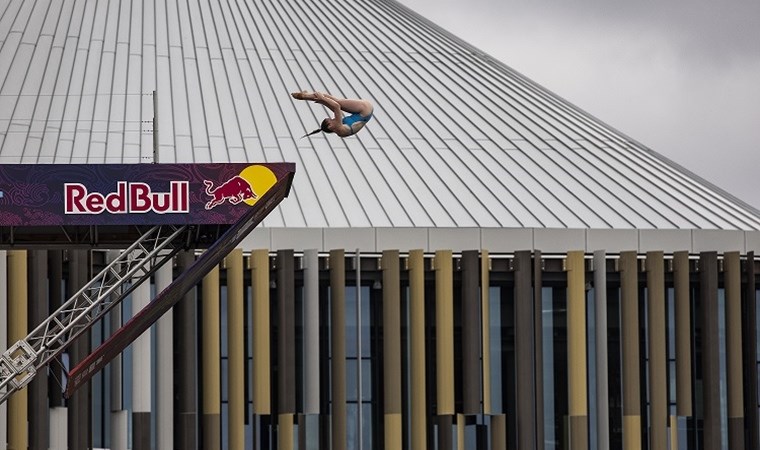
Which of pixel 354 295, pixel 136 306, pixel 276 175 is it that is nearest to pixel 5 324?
pixel 136 306

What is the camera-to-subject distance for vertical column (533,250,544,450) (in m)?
35.5

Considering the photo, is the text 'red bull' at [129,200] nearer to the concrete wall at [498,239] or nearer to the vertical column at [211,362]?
the vertical column at [211,362]

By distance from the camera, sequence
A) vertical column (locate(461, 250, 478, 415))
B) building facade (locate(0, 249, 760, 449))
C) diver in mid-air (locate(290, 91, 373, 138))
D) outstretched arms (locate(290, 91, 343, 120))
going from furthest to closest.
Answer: vertical column (locate(461, 250, 478, 415)) → building facade (locate(0, 249, 760, 449)) → diver in mid-air (locate(290, 91, 373, 138)) → outstretched arms (locate(290, 91, 343, 120))

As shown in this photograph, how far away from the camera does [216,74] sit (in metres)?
44.7

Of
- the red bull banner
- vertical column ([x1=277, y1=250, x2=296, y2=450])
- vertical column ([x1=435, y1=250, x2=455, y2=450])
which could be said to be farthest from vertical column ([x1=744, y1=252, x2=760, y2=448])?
the red bull banner

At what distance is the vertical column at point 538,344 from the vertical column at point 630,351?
175cm

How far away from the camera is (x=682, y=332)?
3622 centimetres

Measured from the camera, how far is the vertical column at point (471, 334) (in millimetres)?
35250

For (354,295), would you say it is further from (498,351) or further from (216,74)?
(216,74)

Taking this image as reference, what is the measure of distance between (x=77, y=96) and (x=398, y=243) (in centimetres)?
1100

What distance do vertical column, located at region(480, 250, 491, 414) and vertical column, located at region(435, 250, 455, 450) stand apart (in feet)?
2.32

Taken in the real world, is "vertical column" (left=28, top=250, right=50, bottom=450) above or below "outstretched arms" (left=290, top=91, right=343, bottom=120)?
below

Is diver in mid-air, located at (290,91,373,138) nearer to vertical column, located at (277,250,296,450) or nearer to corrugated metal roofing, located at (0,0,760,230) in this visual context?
vertical column, located at (277,250,296,450)

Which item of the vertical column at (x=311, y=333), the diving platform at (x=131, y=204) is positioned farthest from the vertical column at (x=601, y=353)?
the diving platform at (x=131, y=204)
